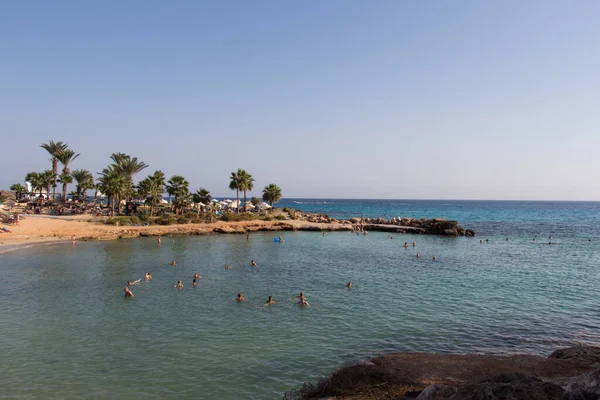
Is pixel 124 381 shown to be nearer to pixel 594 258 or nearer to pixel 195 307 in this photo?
pixel 195 307

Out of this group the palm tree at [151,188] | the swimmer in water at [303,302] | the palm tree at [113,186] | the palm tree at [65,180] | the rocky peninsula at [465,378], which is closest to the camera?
the rocky peninsula at [465,378]

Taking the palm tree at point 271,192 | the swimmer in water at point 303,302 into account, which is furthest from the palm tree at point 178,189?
the swimmer in water at point 303,302

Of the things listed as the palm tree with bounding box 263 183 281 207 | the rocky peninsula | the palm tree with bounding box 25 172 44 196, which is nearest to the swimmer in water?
the rocky peninsula

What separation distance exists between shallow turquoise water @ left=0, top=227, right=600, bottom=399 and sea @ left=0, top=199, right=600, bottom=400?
0.09 m

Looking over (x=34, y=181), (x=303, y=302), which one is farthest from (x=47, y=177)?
(x=303, y=302)

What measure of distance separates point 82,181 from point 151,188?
75.9 feet

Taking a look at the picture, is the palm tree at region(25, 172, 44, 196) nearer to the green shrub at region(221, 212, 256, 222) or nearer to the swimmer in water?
the green shrub at region(221, 212, 256, 222)

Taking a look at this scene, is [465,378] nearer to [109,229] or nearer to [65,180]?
[109,229]

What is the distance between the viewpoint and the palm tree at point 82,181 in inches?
3238

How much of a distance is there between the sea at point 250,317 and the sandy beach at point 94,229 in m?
9.17

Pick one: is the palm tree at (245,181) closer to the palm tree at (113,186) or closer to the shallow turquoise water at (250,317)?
the palm tree at (113,186)

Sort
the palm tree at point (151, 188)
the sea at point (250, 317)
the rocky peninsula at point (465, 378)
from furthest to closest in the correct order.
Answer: the palm tree at point (151, 188) → the sea at point (250, 317) → the rocky peninsula at point (465, 378)

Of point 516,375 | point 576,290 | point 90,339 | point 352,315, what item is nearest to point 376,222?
point 576,290

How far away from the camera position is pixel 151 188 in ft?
232
